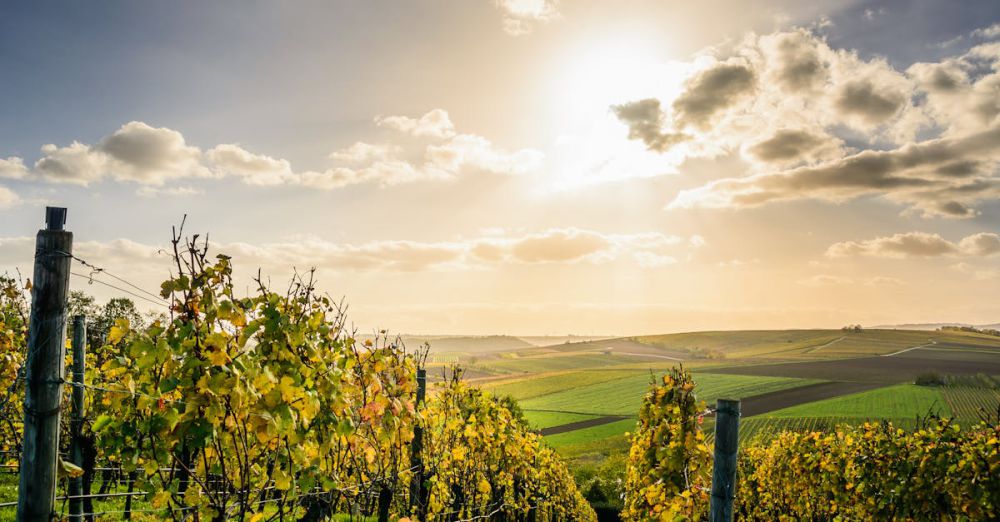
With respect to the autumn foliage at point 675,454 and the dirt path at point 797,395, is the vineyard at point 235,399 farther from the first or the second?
the dirt path at point 797,395

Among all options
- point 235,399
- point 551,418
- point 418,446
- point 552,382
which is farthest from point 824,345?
point 235,399

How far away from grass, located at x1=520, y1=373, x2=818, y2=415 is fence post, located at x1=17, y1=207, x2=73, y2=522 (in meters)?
61.1

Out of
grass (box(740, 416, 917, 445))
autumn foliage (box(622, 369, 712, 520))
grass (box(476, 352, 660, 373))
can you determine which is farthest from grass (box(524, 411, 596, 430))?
autumn foliage (box(622, 369, 712, 520))

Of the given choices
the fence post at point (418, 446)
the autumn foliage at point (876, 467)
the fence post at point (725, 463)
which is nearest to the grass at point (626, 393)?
the autumn foliage at point (876, 467)

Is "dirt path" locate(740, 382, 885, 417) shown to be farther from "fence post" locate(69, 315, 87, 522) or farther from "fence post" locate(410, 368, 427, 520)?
"fence post" locate(69, 315, 87, 522)

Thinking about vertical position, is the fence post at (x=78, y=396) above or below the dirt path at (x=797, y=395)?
above

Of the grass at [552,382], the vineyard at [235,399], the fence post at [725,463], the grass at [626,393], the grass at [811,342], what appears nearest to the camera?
the vineyard at [235,399]

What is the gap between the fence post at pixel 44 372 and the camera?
3211mm

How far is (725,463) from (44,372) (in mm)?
4496

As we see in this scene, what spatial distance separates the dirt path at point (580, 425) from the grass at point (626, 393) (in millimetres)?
2849

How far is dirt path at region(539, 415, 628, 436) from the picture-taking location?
5378cm

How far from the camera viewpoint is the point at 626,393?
7162cm

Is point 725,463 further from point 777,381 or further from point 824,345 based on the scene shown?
point 824,345

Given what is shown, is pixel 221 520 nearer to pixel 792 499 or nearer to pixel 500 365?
pixel 792 499
